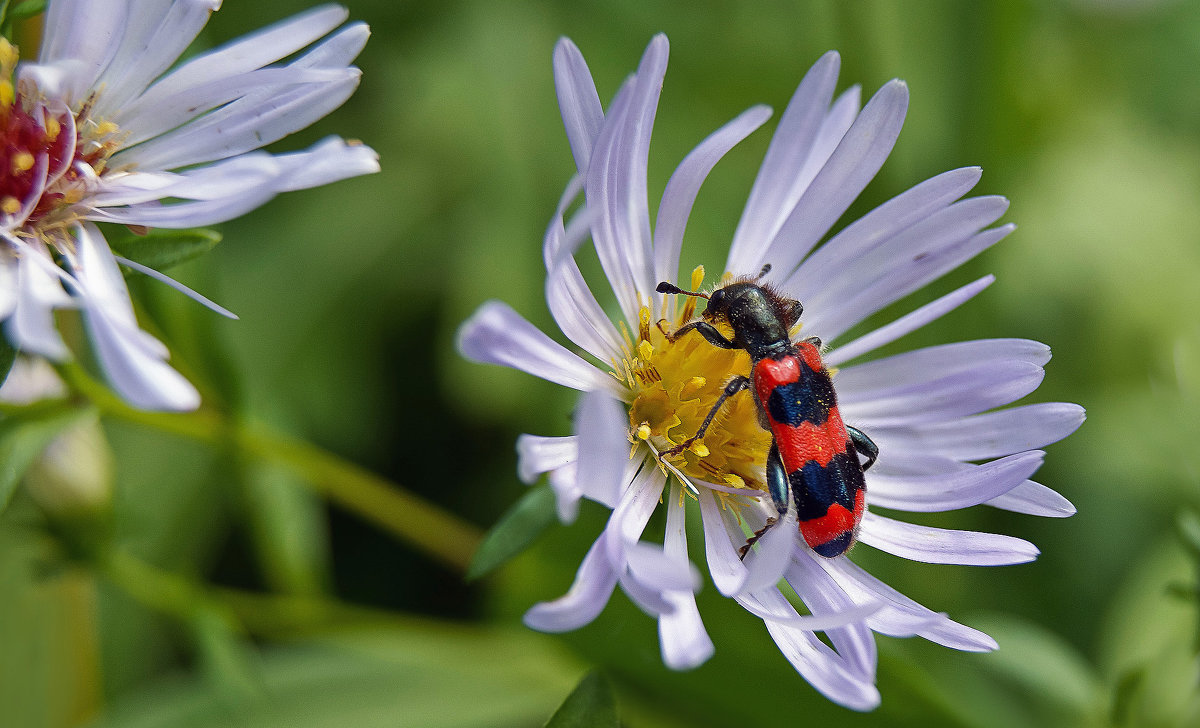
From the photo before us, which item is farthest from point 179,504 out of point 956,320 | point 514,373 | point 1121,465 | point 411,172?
point 1121,465

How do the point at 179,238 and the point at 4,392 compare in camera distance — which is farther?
the point at 4,392

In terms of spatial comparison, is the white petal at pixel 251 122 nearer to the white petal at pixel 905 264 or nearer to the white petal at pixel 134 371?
the white petal at pixel 134 371

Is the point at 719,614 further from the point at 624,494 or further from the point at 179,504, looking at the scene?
the point at 179,504

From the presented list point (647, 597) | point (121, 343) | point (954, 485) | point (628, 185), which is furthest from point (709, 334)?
point (121, 343)

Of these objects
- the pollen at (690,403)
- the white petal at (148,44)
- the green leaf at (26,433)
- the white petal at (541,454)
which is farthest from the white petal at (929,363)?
the green leaf at (26,433)

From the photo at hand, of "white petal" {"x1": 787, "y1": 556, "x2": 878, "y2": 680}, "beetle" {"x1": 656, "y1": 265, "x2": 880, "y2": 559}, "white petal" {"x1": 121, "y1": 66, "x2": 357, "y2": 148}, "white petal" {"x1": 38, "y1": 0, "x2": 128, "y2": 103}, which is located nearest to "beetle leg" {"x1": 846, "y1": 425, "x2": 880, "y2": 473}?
→ "beetle" {"x1": 656, "y1": 265, "x2": 880, "y2": 559}

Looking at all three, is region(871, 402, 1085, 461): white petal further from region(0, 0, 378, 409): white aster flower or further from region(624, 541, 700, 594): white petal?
region(0, 0, 378, 409): white aster flower
